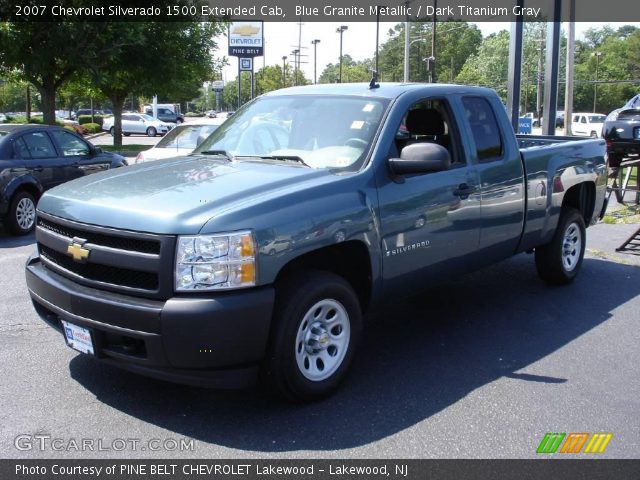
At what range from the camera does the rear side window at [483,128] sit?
215 inches

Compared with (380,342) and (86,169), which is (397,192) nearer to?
(380,342)

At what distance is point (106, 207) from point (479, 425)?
8.21 ft

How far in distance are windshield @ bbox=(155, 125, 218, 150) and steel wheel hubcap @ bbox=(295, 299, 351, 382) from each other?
9.05 metres

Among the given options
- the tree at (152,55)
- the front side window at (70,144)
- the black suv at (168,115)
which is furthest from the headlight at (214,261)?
the black suv at (168,115)

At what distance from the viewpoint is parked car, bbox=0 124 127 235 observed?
9.45 metres

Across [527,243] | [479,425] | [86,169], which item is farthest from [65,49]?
[479,425]

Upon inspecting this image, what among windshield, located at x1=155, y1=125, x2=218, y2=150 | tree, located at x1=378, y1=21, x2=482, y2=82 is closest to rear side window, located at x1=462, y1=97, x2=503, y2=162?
windshield, located at x1=155, y1=125, x2=218, y2=150

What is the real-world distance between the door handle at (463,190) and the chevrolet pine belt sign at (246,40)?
25729 millimetres

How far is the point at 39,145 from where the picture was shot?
1011 cm

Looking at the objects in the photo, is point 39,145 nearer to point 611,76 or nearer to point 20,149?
point 20,149

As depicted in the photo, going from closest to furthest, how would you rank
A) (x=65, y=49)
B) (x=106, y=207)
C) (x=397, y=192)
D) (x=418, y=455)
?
(x=418, y=455) < (x=106, y=207) < (x=397, y=192) < (x=65, y=49)

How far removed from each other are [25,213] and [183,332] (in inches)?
285

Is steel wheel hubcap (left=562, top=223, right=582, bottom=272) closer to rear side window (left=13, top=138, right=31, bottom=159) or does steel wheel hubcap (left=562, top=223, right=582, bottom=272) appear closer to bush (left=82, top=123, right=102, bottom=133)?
rear side window (left=13, top=138, right=31, bottom=159)

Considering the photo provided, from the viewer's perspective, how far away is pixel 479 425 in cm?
389
